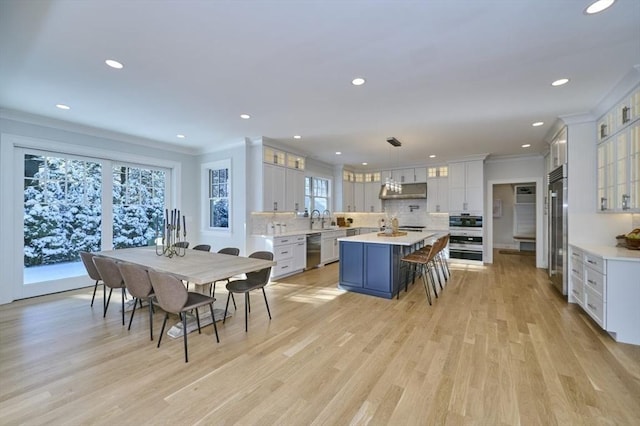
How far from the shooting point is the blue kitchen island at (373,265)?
4215 mm

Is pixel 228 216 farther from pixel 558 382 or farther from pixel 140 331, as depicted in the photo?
pixel 558 382

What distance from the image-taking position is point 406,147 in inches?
237

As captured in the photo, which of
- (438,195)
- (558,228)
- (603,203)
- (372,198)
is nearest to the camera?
(603,203)

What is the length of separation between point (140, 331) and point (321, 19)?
3566 millimetres

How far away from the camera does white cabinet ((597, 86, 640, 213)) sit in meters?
2.97

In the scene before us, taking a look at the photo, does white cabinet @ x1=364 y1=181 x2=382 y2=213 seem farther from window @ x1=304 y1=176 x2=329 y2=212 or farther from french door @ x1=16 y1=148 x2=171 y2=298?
french door @ x1=16 y1=148 x2=171 y2=298

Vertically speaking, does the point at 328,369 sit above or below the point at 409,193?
below

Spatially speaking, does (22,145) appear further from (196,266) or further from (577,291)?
(577,291)

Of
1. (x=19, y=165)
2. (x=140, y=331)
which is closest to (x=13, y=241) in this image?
(x=19, y=165)

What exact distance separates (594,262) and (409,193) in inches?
193

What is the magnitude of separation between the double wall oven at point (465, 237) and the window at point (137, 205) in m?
7.02

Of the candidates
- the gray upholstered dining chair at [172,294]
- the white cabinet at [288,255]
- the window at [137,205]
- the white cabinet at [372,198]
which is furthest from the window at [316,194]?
the gray upholstered dining chair at [172,294]

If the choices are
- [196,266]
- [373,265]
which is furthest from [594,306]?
[196,266]

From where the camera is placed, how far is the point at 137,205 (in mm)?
5496
